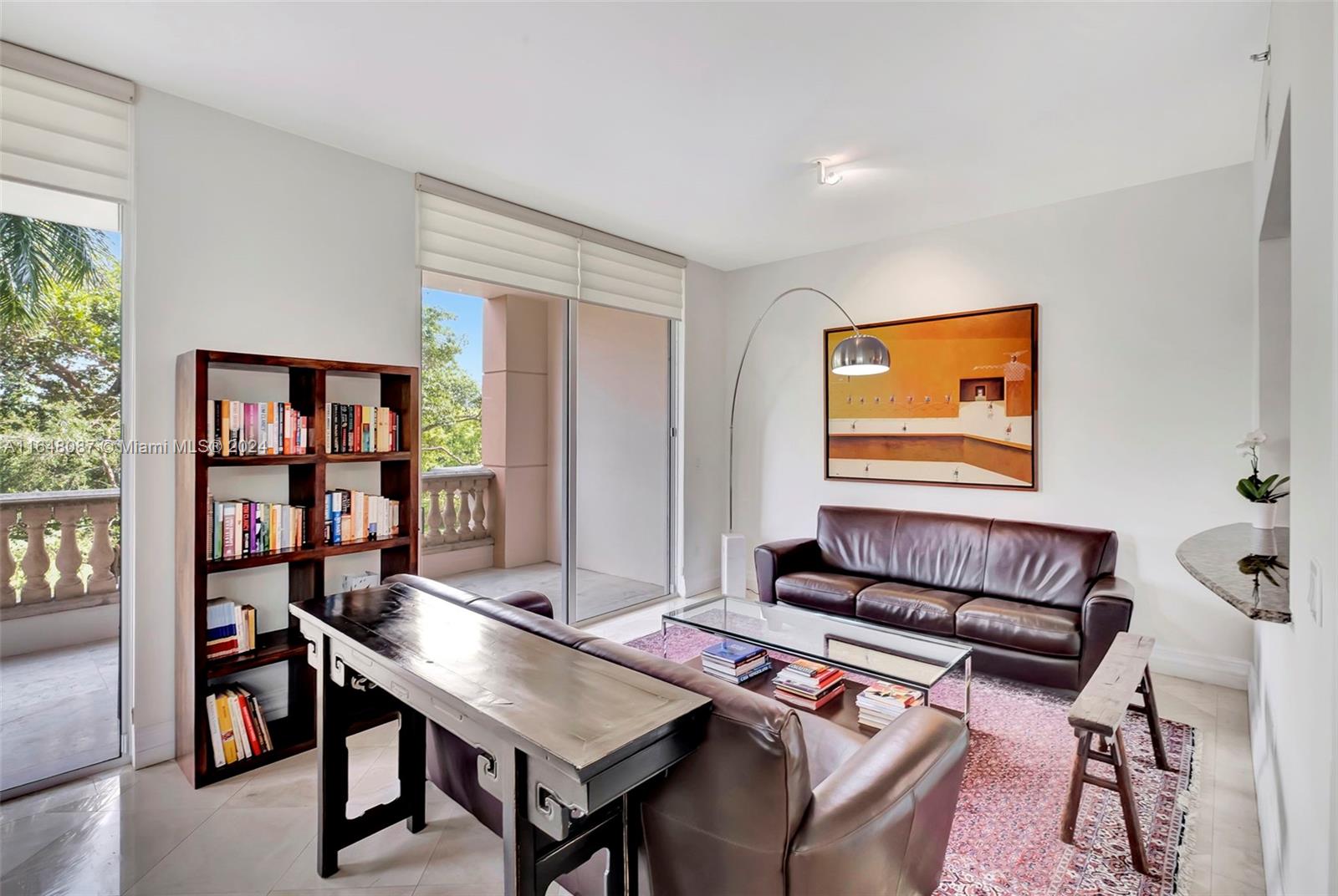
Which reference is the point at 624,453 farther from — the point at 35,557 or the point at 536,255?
the point at 35,557

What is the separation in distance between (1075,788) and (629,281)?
3.82 m

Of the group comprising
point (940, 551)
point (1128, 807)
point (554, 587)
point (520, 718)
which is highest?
point (520, 718)

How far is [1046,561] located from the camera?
11.7ft

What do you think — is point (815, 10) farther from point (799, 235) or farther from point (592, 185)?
point (799, 235)

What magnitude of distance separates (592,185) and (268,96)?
1549 mm

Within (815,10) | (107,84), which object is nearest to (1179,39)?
(815,10)

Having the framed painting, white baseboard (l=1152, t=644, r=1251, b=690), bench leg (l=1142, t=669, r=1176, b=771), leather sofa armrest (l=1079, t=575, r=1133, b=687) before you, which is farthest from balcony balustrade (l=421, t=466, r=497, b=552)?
white baseboard (l=1152, t=644, r=1251, b=690)

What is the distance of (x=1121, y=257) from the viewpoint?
356 centimetres

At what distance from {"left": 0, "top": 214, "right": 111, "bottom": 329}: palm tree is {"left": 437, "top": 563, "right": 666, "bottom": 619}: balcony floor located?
2425mm

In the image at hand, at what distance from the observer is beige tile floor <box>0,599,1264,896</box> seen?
188 centimetres

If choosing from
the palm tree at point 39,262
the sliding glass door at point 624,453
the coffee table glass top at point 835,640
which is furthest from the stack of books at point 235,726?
the sliding glass door at point 624,453

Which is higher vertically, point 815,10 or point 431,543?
point 815,10

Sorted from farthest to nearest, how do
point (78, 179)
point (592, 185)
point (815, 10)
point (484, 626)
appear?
point (592, 185) < point (78, 179) < point (815, 10) < point (484, 626)

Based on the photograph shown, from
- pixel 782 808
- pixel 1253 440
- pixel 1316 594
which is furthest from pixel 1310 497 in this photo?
pixel 1253 440
